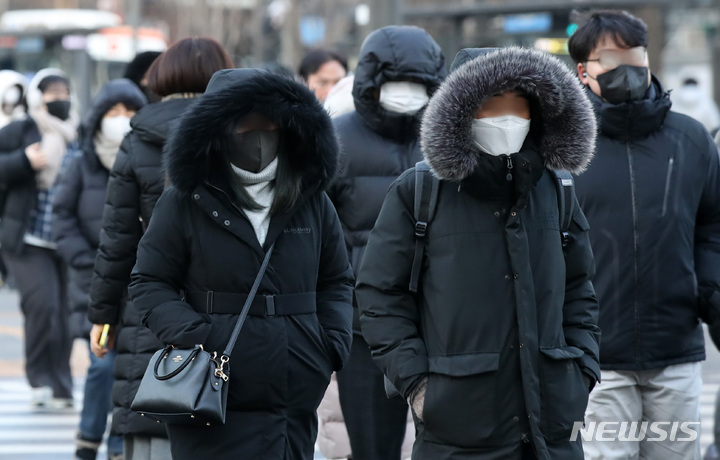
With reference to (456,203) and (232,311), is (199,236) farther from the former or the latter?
(456,203)

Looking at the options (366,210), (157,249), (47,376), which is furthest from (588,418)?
(47,376)

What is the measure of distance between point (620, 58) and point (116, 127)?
307 centimetres

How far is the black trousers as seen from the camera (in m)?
5.34

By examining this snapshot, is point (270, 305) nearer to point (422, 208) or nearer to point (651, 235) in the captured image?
point (422, 208)

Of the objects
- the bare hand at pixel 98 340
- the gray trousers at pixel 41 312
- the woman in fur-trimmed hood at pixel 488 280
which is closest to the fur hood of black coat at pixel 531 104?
the woman in fur-trimmed hood at pixel 488 280

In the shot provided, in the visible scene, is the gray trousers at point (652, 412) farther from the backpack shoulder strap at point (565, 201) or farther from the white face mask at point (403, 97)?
the white face mask at point (403, 97)

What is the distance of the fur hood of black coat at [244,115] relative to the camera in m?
4.12

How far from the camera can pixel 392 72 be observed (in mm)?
5516

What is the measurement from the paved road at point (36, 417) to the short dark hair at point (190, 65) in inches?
131

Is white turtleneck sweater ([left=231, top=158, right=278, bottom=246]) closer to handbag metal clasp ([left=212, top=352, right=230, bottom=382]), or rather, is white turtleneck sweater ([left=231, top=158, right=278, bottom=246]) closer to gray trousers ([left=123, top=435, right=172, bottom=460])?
handbag metal clasp ([left=212, top=352, right=230, bottom=382])

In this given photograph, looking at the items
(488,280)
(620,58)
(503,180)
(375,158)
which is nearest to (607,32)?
(620,58)

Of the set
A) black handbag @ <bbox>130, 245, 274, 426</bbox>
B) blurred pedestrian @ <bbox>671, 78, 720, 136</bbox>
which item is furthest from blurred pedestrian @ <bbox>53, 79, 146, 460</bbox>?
blurred pedestrian @ <bbox>671, 78, 720, 136</bbox>

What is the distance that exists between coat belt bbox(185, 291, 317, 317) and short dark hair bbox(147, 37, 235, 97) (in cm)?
140

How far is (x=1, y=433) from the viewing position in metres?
8.66
